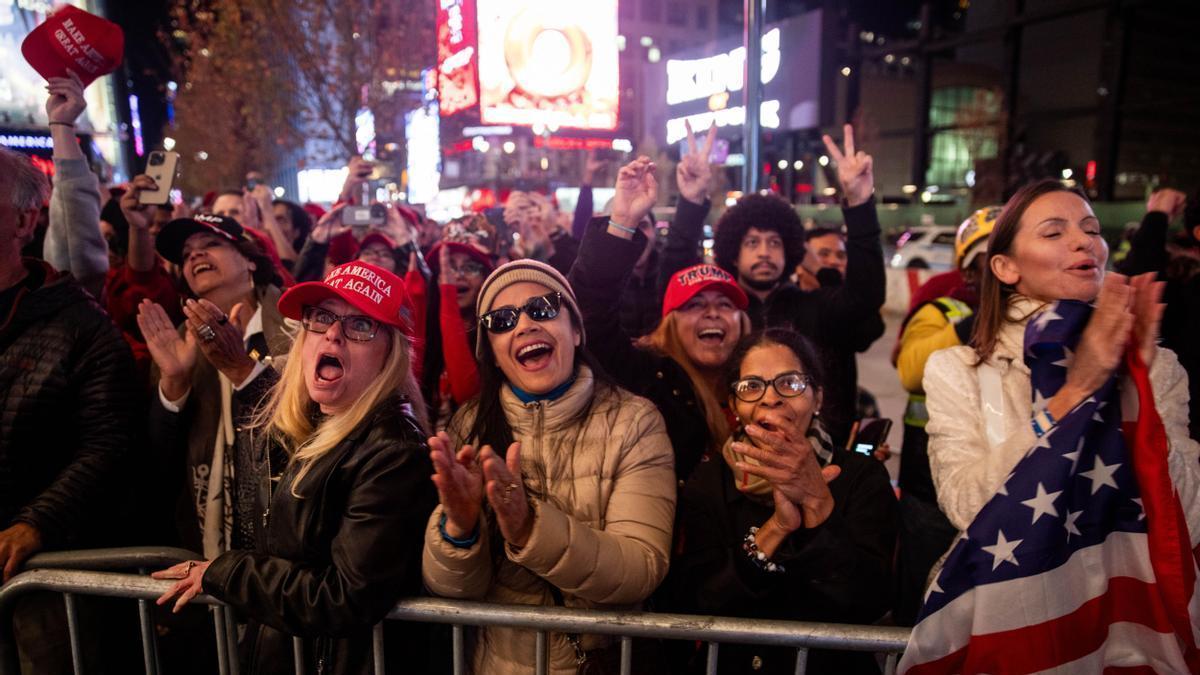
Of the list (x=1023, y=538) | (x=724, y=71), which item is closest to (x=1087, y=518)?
(x=1023, y=538)

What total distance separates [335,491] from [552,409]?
70 cm

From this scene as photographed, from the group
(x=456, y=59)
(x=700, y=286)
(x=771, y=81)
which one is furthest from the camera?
(x=456, y=59)

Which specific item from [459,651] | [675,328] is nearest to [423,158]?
[675,328]

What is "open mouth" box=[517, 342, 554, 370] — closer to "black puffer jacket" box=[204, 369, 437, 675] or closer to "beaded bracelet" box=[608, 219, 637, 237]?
"black puffer jacket" box=[204, 369, 437, 675]

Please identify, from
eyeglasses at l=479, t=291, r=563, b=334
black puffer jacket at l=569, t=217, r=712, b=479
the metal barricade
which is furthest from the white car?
the metal barricade

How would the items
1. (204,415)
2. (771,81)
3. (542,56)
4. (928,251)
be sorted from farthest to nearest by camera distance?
(928,251)
(542,56)
(771,81)
(204,415)

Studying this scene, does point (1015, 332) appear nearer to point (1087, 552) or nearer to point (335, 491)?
point (1087, 552)

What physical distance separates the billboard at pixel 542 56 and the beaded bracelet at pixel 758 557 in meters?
8.87

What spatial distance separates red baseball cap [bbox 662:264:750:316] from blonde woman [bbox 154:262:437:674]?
1.28m

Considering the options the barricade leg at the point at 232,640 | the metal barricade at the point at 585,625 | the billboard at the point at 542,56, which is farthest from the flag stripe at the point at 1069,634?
the billboard at the point at 542,56

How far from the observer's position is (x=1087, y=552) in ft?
5.50

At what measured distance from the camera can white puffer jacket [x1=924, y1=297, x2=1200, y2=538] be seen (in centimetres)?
180

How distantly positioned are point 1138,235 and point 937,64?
4435 cm

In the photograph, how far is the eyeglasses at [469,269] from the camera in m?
3.90
